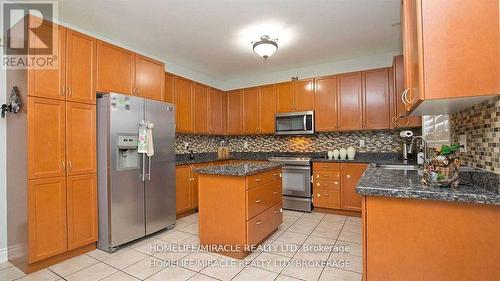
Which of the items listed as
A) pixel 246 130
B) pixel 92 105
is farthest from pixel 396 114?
pixel 92 105

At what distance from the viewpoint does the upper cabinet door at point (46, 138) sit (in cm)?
206

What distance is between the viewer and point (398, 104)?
3.52 m

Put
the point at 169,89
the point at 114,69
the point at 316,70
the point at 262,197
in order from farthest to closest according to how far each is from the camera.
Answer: the point at 316,70
the point at 169,89
the point at 114,69
the point at 262,197

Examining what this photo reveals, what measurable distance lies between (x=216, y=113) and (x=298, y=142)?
1.75 metres

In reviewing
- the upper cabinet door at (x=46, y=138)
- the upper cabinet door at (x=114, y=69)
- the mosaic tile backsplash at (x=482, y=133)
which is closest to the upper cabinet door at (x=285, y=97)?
the upper cabinet door at (x=114, y=69)

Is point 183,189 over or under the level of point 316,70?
under

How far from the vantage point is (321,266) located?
214 cm

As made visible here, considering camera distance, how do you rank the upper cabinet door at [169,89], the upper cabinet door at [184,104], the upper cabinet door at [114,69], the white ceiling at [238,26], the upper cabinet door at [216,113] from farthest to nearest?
the upper cabinet door at [216,113]
the upper cabinet door at [184,104]
the upper cabinet door at [169,89]
the upper cabinet door at [114,69]
the white ceiling at [238,26]

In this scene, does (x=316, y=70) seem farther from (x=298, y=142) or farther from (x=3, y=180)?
(x=3, y=180)

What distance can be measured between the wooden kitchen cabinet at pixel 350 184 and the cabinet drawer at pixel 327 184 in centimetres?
8

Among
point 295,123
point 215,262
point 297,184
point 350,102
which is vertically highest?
point 350,102

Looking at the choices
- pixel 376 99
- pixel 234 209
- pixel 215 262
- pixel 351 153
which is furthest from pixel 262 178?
pixel 376 99

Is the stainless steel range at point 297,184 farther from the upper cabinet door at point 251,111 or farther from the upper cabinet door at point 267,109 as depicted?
the upper cabinet door at point 251,111

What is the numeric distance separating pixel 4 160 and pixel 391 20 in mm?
4484
